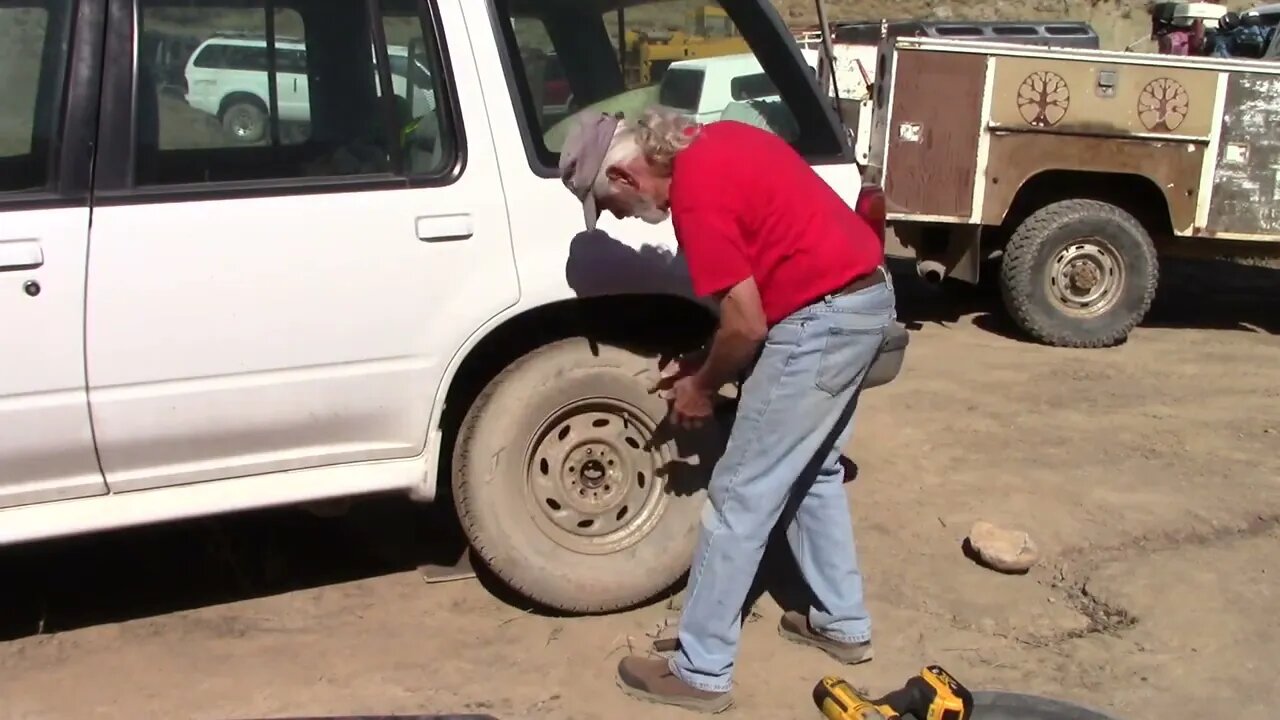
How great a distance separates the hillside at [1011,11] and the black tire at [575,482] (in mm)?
24660

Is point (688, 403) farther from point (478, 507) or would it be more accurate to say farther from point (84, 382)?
point (84, 382)

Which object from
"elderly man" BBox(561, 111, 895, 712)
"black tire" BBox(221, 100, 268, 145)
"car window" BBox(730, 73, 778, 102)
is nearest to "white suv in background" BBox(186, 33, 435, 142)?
"black tire" BBox(221, 100, 268, 145)

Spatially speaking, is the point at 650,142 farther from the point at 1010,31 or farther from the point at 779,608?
the point at 1010,31

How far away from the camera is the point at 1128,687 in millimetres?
3629

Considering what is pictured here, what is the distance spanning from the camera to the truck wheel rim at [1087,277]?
7.59 m

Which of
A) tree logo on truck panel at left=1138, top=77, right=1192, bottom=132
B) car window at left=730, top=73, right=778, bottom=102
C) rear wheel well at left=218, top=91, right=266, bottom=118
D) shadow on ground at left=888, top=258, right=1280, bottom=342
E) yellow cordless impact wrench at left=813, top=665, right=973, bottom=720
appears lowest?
shadow on ground at left=888, top=258, right=1280, bottom=342

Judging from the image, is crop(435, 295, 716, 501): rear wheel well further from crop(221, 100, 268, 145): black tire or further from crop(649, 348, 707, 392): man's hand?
crop(221, 100, 268, 145): black tire

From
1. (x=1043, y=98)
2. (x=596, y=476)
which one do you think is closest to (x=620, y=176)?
(x=596, y=476)

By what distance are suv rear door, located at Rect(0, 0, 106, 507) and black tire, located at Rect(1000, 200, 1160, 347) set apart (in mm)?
5668

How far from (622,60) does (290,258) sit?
1213 millimetres

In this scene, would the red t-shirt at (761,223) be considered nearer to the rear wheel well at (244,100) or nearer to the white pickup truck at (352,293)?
the white pickup truck at (352,293)

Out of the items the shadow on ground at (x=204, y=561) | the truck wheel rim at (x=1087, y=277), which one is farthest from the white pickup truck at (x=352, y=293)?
the truck wheel rim at (x=1087, y=277)

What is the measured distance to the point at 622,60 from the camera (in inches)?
153

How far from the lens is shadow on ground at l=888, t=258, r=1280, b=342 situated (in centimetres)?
851
